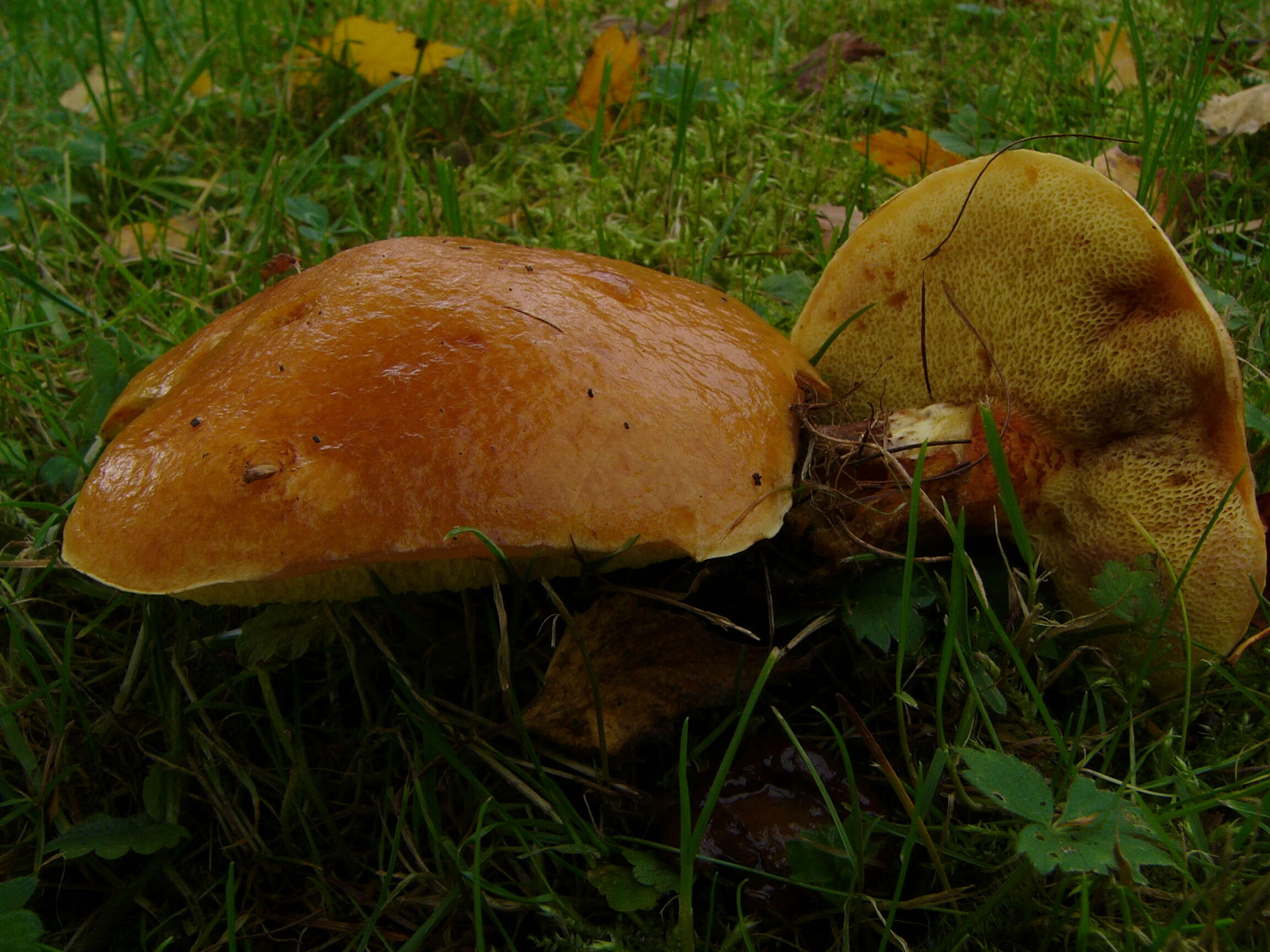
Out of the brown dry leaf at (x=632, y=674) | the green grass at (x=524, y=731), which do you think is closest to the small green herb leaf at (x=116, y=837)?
the green grass at (x=524, y=731)

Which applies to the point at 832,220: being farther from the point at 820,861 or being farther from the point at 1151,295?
the point at 820,861

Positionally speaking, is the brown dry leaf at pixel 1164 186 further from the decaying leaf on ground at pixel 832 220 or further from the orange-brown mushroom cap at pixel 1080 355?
the orange-brown mushroom cap at pixel 1080 355

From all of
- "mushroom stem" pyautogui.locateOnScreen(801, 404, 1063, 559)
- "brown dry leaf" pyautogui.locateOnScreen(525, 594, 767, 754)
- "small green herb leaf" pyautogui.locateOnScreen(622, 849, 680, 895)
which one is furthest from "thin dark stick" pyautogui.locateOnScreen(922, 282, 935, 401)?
"small green herb leaf" pyautogui.locateOnScreen(622, 849, 680, 895)

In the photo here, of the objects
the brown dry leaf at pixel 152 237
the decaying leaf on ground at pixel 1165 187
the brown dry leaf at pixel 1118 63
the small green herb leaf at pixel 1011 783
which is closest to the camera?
the small green herb leaf at pixel 1011 783

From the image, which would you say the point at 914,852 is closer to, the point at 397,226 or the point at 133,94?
the point at 397,226

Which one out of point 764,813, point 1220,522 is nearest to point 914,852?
point 764,813

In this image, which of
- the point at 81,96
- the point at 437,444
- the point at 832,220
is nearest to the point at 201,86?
the point at 81,96

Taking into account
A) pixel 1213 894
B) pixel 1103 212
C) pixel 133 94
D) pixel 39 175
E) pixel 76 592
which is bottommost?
pixel 76 592

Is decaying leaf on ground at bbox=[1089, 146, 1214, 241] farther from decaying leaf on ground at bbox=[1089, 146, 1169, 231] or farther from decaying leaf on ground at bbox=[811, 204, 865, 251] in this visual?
decaying leaf on ground at bbox=[811, 204, 865, 251]
